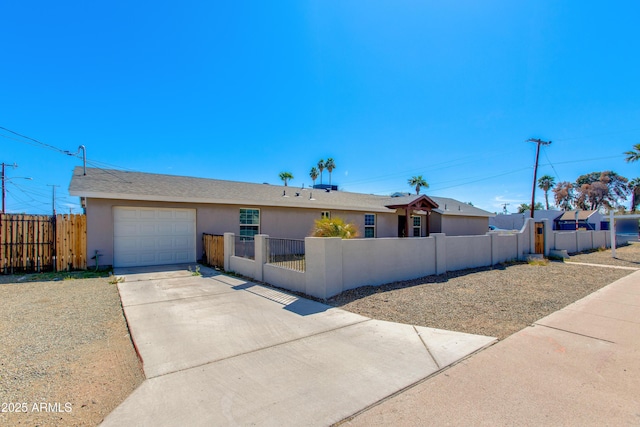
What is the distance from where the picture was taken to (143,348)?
412cm

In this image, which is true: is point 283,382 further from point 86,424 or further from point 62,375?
point 62,375

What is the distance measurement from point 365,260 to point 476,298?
8.86 feet

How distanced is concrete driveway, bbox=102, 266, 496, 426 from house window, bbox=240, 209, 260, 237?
24.5 ft

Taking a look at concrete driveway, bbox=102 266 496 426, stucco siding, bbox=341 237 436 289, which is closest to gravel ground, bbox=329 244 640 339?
stucco siding, bbox=341 237 436 289

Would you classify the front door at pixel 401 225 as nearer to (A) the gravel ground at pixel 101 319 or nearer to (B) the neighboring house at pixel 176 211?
(B) the neighboring house at pixel 176 211

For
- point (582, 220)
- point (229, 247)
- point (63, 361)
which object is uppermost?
point (582, 220)

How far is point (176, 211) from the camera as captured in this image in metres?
12.3

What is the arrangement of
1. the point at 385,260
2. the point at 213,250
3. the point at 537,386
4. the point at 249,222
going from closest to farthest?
the point at 537,386 < the point at 385,260 < the point at 213,250 < the point at 249,222

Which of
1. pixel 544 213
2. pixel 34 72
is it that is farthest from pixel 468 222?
pixel 544 213

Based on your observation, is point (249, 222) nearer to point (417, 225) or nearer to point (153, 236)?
point (153, 236)

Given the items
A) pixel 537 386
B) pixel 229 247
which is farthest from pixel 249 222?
pixel 537 386

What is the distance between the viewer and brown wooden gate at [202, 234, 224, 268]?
11070 mm

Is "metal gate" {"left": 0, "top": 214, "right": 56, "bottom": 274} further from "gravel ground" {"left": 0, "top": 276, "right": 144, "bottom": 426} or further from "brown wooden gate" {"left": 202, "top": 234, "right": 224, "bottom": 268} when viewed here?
"brown wooden gate" {"left": 202, "top": 234, "right": 224, "bottom": 268}

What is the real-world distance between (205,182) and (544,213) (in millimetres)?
49480
